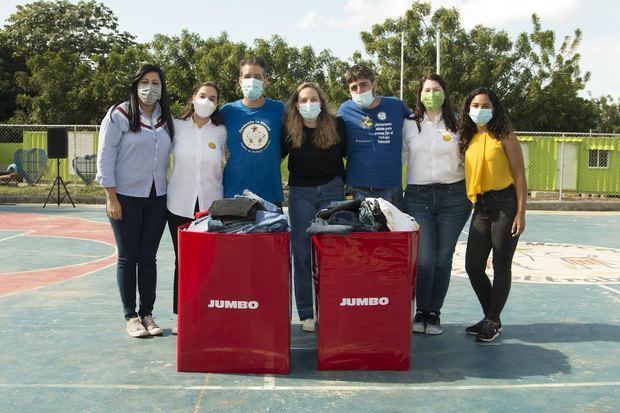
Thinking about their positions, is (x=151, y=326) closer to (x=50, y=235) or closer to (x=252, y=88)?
(x=252, y=88)

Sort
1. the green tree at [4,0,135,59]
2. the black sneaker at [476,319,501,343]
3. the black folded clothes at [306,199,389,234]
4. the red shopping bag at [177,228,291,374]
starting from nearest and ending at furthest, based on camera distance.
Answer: the red shopping bag at [177,228,291,374] < the black folded clothes at [306,199,389,234] < the black sneaker at [476,319,501,343] < the green tree at [4,0,135,59]

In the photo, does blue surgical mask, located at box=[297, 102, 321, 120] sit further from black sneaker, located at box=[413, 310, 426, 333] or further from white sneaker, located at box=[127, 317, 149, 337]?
white sneaker, located at box=[127, 317, 149, 337]

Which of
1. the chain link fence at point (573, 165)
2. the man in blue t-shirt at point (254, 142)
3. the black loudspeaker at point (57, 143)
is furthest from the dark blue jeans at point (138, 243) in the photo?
the chain link fence at point (573, 165)

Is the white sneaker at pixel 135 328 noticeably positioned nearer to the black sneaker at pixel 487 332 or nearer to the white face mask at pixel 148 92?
the white face mask at pixel 148 92

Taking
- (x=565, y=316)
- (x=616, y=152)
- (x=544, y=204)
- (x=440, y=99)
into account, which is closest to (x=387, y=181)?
(x=440, y=99)

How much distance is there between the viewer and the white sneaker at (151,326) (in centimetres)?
557

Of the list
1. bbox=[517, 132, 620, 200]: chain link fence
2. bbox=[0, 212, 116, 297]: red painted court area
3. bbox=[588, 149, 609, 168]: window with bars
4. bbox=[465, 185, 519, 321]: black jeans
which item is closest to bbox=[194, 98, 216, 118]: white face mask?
bbox=[465, 185, 519, 321]: black jeans

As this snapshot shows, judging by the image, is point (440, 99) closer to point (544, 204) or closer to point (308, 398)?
point (308, 398)

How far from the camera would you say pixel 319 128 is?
5316 mm

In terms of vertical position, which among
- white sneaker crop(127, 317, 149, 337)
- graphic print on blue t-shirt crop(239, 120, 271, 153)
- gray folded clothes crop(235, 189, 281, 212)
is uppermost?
graphic print on blue t-shirt crop(239, 120, 271, 153)

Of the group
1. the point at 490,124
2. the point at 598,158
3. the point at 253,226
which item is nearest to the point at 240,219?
the point at 253,226

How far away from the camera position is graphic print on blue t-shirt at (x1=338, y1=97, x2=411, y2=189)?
17.8ft

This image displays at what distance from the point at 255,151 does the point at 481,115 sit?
1.68 m

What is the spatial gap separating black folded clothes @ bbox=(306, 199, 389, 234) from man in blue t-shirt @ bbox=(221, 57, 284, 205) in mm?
667
